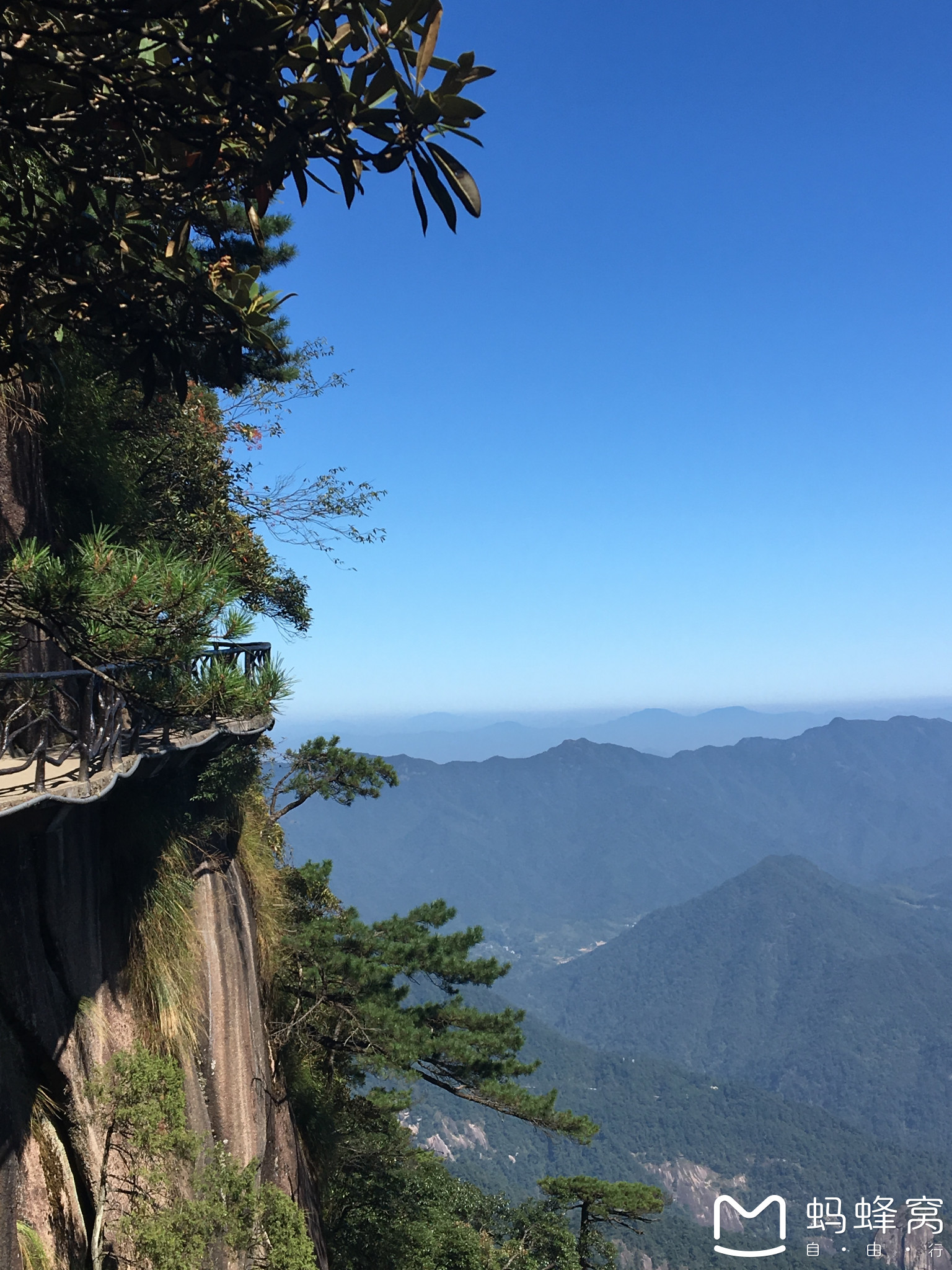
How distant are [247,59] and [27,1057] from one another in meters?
5.93

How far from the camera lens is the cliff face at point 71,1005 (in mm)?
5215

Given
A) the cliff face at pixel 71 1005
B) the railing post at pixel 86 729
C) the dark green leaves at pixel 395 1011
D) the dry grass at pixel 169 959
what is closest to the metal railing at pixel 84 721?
the railing post at pixel 86 729

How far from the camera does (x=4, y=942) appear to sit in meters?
5.34

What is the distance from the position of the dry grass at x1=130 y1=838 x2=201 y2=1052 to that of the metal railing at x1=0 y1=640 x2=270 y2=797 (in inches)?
56.8

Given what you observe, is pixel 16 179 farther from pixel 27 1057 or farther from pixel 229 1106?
pixel 229 1106

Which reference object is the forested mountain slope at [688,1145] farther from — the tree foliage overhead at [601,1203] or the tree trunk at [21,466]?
the tree trunk at [21,466]

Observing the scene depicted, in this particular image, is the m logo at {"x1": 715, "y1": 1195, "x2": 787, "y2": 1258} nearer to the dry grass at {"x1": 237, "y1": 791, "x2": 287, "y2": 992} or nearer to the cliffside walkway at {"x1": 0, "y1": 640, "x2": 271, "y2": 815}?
the dry grass at {"x1": 237, "y1": 791, "x2": 287, "y2": 992}

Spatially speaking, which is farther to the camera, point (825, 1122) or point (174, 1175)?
A: point (825, 1122)

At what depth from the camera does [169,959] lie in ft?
22.9

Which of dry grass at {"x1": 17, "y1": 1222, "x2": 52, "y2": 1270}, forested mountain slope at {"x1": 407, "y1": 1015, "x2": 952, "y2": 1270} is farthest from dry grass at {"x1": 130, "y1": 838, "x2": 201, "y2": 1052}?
forested mountain slope at {"x1": 407, "y1": 1015, "x2": 952, "y2": 1270}

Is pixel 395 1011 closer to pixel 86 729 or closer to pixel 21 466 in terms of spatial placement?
pixel 86 729

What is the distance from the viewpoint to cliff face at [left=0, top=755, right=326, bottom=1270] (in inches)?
205

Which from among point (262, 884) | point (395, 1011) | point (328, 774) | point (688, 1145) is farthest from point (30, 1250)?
point (688, 1145)

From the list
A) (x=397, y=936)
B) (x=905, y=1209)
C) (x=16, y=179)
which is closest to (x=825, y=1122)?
(x=905, y=1209)
